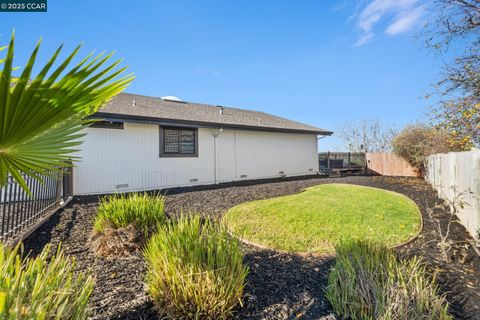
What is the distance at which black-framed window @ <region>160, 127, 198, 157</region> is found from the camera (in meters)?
10.9

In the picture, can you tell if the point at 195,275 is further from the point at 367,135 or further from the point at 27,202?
the point at 367,135

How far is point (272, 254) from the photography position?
381cm

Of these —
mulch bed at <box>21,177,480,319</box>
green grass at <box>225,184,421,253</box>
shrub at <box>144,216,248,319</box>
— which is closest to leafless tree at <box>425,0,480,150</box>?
green grass at <box>225,184,421,253</box>

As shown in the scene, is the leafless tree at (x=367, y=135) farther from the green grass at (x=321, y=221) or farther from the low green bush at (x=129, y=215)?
the low green bush at (x=129, y=215)

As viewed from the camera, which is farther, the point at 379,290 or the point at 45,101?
the point at 379,290

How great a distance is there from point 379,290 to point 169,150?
33.0 feet

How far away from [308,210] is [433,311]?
4.04 metres

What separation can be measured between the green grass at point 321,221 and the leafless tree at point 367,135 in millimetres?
24226

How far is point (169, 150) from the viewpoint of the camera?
11.1 m

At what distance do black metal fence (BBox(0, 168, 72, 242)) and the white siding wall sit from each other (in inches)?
68.1

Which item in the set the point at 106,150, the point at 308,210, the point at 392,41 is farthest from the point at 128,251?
the point at 392,41

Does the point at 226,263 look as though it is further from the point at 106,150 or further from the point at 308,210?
the point at 106,150

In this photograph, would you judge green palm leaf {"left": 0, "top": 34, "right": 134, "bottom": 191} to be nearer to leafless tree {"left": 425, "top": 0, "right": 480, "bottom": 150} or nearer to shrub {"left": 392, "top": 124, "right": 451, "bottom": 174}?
leafless tree {"left": 425, "top": 0, "right": 480, "bottom": 150}

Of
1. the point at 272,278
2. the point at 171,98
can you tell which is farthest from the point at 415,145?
the point at 171,98
